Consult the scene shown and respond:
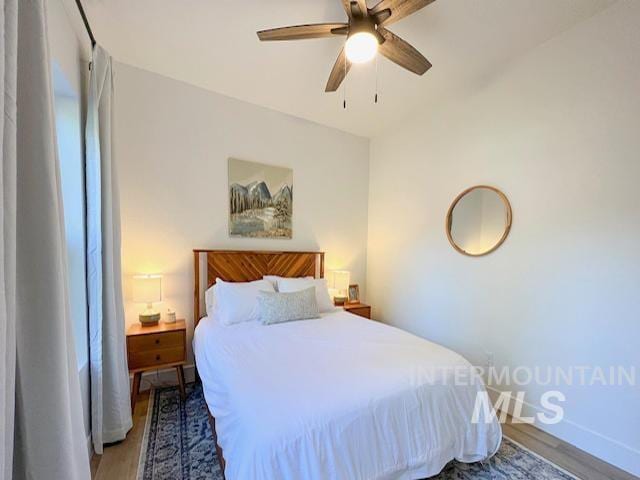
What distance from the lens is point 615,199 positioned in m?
1.91

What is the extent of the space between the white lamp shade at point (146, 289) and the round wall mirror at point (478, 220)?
2815 millimetres

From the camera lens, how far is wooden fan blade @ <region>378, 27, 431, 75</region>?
5.62 feet

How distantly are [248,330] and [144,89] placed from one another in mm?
2389

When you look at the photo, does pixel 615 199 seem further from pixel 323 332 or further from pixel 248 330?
pixel 248 330

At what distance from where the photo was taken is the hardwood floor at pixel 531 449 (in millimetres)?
1749

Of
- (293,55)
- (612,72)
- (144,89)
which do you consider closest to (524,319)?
(612,72)

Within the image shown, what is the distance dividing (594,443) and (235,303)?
280 cm

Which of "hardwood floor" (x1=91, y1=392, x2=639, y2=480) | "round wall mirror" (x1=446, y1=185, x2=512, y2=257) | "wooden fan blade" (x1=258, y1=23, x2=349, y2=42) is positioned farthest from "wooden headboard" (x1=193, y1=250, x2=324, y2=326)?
"wooden fan blade" (x1=258, y1=23, x2=349, y2=42)

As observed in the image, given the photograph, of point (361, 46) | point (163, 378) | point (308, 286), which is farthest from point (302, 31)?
point (163, 378)

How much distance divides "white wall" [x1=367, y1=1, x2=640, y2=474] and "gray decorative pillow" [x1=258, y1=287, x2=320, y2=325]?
140cm

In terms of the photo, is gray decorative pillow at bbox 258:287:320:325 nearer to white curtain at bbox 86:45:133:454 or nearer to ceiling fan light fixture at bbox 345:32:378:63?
white curtain at bbox 86:45:133:454

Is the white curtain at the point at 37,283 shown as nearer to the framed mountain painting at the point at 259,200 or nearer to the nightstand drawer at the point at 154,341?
the nightstand drawer at the point at 154,341

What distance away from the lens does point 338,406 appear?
1298 mm

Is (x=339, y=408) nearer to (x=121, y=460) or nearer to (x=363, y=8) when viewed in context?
(x=121, y=460)
